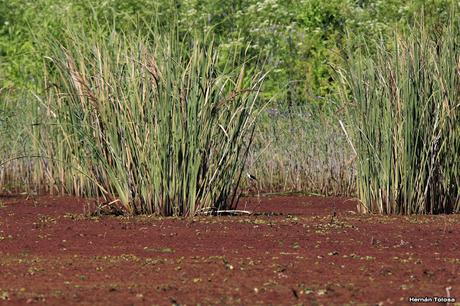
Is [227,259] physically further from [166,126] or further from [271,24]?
[271,24]

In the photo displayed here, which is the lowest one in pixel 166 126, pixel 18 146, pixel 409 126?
pixel 18 146

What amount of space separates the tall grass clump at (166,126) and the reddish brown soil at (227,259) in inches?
11.0

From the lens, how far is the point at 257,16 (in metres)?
22.2

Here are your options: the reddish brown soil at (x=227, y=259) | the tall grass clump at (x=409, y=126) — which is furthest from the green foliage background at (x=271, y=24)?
the reddish brown soil at (x=227, y=259)

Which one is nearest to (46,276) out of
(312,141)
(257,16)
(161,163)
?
(161,163)

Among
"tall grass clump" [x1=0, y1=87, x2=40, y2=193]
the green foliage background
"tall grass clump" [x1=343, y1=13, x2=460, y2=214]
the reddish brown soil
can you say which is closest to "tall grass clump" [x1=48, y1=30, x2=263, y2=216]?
the reddish brown soil

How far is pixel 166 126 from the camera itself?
897cm

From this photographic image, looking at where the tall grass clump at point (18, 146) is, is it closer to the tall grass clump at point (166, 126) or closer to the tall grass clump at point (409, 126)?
the tall grass clump at point (166, 126)

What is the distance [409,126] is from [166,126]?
192 cm

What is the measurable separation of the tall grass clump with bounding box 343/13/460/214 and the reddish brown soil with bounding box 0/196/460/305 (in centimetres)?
39

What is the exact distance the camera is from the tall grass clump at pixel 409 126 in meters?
9.42

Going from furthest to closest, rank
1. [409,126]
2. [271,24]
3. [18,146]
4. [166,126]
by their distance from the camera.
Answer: [271,24], [18,146], [409,126], [166,126]

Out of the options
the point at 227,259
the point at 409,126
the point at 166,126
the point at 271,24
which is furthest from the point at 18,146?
the point at 271,24

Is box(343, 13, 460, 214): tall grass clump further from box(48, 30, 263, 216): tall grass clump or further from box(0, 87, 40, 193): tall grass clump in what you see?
box(0, 87, 40, 193): tall grass clump
